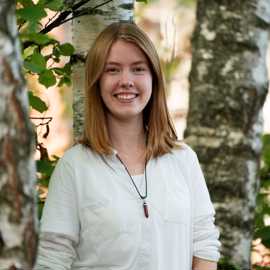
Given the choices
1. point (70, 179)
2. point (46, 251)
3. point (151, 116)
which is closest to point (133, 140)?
point (151, 116)

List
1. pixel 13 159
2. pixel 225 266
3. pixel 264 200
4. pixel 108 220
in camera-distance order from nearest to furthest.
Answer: pixel 13 159, pixel 108 220, pixel 225 266, pixel 264 200

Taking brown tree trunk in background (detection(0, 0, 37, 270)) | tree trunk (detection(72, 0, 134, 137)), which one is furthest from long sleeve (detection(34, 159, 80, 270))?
brown tree trunk in background (detection(0, 0, 37, 270))

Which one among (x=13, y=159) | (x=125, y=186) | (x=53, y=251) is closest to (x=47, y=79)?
(x=125, y=186)

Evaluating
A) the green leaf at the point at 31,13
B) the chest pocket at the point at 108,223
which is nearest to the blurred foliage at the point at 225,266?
the chest pocket at the point at 108,223

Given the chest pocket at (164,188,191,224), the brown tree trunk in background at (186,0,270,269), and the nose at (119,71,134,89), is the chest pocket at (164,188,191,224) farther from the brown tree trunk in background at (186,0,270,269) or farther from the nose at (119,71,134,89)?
the brown tree trunk in background at (186,0,270,269)

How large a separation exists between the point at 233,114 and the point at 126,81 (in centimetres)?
144

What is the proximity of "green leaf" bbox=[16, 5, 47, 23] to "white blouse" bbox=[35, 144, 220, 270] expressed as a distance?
56 cm

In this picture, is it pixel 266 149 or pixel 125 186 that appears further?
pixel 266 149

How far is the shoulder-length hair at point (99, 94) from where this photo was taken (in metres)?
2.46

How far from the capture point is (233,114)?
12.3 ft

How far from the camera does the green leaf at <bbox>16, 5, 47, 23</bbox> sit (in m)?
2.00

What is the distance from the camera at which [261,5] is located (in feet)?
12.4

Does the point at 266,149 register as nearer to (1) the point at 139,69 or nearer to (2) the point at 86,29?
(2) the point at 86,29

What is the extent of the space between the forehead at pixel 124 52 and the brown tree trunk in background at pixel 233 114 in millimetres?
1347
